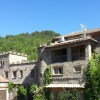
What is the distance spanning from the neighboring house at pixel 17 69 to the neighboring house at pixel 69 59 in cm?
479

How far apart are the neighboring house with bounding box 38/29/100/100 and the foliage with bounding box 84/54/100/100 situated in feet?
2.87

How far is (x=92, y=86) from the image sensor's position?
33.3 meters

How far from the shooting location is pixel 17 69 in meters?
47.4

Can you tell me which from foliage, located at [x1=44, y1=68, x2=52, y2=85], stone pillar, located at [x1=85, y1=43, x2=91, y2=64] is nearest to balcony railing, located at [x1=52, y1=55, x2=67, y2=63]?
foliage, located at [x1=44, y1=68, x2=52, y2=85]

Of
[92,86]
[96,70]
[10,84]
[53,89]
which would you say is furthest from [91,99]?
[10,84]

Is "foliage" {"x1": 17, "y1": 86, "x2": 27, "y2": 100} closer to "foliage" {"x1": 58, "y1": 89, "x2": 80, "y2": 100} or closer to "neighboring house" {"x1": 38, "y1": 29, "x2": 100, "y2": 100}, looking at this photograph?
"neighboring house" {"x1": 38, "y1": 29, "x2": 100, "y2": 100}

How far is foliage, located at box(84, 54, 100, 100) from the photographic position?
32906mm

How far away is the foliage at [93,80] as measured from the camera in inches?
1296

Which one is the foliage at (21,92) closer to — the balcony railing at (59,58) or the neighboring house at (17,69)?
the neighboring house at (17,69)

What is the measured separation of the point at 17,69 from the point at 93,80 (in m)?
18.4

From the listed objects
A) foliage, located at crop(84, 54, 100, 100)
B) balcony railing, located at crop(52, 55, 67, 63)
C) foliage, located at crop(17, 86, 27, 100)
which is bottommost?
foliage, located at crop(17, 86, 27, 100)

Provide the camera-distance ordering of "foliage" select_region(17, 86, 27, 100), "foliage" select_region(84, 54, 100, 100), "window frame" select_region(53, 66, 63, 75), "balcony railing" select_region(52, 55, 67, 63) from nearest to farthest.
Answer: "foliage" select_region(84, 54, 100, 100), "window frame" select_region(53, 66, 63, 75), "balcony railing" select_region(52, 55, 67, 63), "foliage" select_region(17, 86, 27, 100)

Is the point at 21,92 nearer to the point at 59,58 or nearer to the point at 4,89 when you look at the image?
the point at 4,89

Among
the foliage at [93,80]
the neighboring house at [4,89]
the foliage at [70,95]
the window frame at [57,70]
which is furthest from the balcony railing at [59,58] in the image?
the neighboring house at [4,89]
